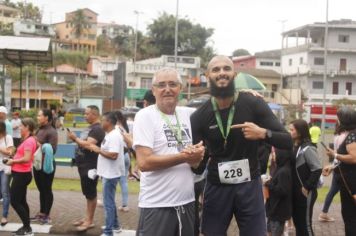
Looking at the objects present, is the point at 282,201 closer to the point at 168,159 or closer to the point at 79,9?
the point at 168,159

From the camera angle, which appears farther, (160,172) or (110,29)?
(110,29)

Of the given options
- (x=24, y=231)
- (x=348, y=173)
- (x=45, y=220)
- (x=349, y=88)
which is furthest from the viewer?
(x=349, y=88)

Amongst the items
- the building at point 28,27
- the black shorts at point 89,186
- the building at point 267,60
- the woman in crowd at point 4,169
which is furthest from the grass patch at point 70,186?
the building at point 28,27

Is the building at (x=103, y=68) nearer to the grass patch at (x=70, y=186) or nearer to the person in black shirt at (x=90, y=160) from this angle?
the grass patch at (x=70, y=186)

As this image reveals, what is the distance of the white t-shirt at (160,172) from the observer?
14.3 feet

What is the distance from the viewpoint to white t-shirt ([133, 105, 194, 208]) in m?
4.35

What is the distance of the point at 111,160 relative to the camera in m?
8.17

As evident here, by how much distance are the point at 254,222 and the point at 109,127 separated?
13.2 feet

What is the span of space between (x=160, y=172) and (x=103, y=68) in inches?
3370

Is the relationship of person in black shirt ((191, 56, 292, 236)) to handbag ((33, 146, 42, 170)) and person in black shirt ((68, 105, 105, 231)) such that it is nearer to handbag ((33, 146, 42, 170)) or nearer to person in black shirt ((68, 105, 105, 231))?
person in black shirt ((68, 105, 105, 231))

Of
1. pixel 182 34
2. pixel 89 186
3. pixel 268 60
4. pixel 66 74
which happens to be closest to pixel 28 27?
pixel 66 74

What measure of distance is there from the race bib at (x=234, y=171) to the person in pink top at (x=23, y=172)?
4248 mm

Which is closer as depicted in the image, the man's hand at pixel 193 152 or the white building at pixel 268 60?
the man's hand at pixel 193 152

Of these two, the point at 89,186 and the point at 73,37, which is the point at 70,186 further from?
the point at 73,37
